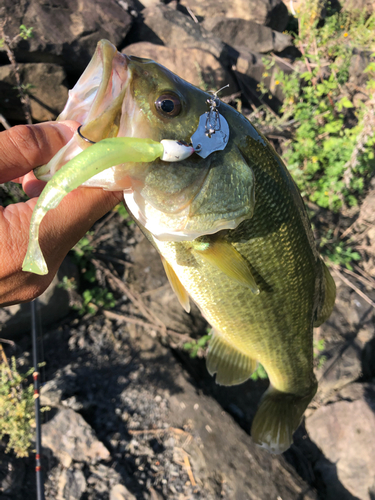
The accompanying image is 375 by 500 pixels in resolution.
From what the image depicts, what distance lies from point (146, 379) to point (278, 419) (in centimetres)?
141

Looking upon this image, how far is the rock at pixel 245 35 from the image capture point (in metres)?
5.64

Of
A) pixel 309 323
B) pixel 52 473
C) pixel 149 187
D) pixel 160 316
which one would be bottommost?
pixel 52 473

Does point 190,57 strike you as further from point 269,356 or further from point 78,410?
point 78,410

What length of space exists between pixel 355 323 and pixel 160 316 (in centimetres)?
225

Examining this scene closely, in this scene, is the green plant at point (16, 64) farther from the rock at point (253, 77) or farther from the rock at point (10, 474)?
the rock at point (253, 77)

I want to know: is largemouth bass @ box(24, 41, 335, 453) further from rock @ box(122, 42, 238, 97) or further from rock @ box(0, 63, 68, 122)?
rock @ box(122, 42, 238, 97)

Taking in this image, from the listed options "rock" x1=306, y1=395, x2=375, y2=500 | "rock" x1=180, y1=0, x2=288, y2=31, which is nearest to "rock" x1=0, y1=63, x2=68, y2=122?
"rock" x1=180, y1=0, x2=288, y2=31

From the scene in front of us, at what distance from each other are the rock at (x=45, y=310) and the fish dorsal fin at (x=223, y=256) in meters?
2.35

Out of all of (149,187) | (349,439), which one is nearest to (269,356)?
(149,187)

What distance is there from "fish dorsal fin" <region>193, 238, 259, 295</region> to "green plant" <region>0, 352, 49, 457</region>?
203 centimetres

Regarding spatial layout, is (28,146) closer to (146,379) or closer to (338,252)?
(146,379)

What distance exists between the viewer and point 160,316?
10.9 feet

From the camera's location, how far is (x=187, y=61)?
4.08 meters

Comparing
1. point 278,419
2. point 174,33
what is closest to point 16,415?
point 278,419
